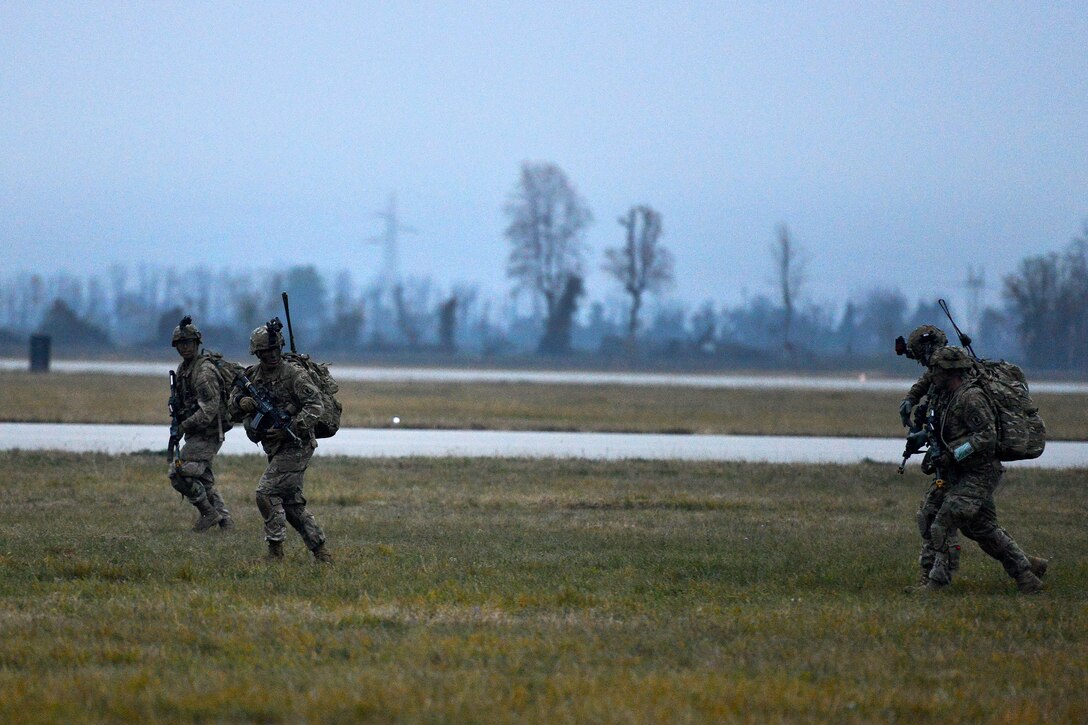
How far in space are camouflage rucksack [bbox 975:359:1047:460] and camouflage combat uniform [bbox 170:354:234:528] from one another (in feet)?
26.0

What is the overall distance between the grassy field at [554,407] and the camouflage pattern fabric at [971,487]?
19.9 metres

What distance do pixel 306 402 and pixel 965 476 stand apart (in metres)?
5.89

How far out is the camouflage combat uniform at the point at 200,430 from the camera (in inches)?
525

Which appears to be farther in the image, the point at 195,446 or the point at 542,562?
the point at 195,446

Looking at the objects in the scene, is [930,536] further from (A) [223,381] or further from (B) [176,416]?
(B) [176,416]

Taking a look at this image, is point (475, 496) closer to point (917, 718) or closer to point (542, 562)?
point (542, 562)

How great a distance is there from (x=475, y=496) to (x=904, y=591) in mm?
7578

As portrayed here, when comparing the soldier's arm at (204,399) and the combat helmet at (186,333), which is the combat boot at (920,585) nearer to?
the soldier's arm at (204,399)

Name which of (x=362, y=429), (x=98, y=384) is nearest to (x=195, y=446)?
(x=362, y=429)

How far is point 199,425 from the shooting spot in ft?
43.7

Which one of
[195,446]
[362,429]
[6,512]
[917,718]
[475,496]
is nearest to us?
[917,718]

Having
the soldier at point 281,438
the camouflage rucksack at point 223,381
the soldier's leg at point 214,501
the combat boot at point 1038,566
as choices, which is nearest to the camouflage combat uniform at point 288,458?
the soldier at point 281,438

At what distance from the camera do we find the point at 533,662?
24.8 feet

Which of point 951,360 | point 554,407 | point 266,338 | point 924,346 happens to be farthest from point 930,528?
point 554,407
